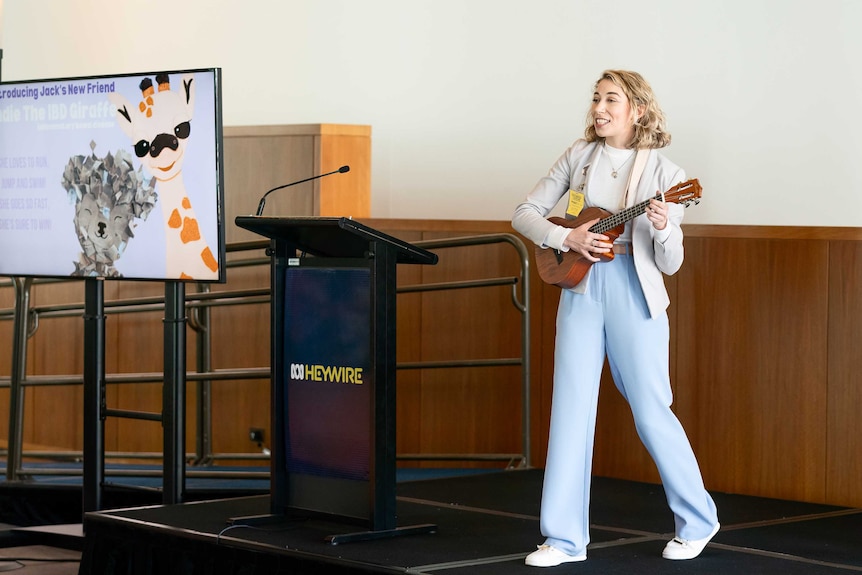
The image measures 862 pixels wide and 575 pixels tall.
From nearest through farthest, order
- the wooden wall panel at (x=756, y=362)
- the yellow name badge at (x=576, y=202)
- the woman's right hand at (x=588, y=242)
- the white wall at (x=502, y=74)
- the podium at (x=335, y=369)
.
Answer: the woman's right hand at (x=588, y=242), the yellow name badge at (x=576, y=202), the podium at (x=335, y=369), the wooden wall panel at (x=756, y=362), the white wall at (x=502, y=74)

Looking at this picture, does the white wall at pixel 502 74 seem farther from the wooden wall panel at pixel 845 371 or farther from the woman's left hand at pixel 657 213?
the woman's left hand at pixel 657 213

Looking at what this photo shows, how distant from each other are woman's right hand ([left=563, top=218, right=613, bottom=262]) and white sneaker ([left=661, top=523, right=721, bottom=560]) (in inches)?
36.5

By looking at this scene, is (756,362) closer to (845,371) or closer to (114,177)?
(845,371)

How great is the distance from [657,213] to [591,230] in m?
0.25

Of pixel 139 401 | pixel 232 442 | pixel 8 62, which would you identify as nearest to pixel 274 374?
pixel 232 442

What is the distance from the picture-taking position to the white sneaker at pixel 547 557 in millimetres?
3725

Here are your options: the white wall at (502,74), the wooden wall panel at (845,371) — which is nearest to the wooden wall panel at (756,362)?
the wooden wall panel at (845,371)

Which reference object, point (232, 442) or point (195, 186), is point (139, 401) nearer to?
point (232, 442)

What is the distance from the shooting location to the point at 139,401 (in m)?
6.89

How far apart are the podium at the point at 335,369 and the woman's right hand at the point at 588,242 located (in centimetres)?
55

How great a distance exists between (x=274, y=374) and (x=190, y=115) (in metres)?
1.05

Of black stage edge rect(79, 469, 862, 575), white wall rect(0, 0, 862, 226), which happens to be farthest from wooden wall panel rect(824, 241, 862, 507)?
white wall rect(0, 0, 862, 226)

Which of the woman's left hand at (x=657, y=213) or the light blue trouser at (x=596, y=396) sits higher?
the woman's left hand at (x=657, y=213)

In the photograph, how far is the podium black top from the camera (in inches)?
153
